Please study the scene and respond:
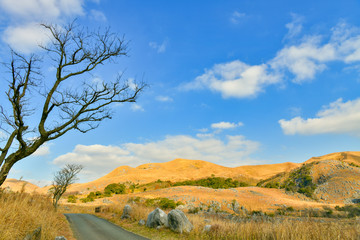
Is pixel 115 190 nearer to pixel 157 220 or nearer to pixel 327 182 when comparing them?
pixel 157 220

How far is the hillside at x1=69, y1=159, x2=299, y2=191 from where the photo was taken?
3378 inches

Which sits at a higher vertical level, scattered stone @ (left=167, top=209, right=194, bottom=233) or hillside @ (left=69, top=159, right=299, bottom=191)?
hillside @ (left=69, top=159, right=299, bottom=191)

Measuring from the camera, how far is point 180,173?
98312 mm

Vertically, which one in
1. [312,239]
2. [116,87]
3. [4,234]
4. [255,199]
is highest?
[116,87]

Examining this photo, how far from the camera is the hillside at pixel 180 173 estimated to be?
85806 mm

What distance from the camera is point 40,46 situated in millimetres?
11266

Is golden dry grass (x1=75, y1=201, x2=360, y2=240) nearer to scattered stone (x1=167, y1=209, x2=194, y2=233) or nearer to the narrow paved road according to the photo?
scattered stone (x1=167, y1=209, x2=194, y2=233)

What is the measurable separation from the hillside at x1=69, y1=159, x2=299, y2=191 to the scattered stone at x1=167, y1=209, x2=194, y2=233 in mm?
72261

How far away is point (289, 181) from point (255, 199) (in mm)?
23013

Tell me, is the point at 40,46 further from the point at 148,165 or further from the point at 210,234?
the point at 148,165

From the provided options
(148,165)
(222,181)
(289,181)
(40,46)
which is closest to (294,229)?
(40,46)

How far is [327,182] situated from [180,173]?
59912 mm

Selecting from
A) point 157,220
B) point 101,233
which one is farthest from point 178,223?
point 101,233

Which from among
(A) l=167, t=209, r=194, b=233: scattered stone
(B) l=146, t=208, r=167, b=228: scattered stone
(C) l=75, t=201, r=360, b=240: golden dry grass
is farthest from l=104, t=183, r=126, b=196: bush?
(A) l=167, t=209, r=194, b=233: scattered stone
